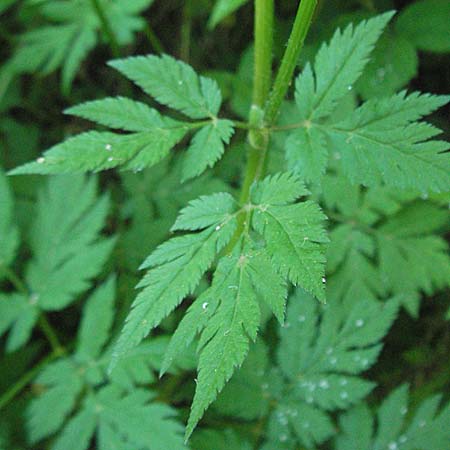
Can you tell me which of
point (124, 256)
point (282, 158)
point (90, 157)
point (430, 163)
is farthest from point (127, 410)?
point (430, 163)

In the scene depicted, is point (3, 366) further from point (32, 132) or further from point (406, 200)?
point (406, 200)

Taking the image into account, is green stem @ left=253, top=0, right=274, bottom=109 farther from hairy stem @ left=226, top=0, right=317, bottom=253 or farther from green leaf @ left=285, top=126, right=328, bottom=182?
green leaf @ left=285, top=126, right=328, bottom=182

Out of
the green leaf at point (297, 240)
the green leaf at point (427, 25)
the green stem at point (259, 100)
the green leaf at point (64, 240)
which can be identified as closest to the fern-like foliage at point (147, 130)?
the green stem at point (259, 100)

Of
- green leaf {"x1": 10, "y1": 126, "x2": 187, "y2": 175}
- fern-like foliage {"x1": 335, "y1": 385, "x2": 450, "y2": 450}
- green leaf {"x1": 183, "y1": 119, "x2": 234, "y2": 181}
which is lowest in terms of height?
fern-like foliage {"x1": 335, "y1": 385, "x2": 450, "y2": 450}

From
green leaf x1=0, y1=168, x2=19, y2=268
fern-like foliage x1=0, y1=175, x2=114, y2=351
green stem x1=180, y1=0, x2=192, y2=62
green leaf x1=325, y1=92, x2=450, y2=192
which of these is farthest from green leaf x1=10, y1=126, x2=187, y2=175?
green stem x1=180, y1=0, x2=192, y2=62

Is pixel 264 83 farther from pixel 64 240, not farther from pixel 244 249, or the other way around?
pixel 64 240
